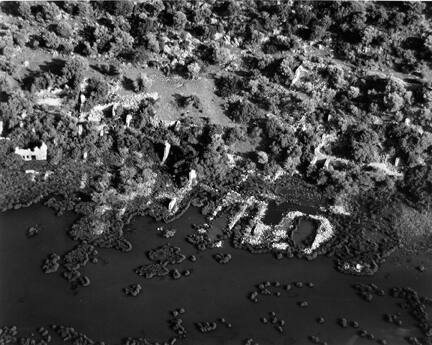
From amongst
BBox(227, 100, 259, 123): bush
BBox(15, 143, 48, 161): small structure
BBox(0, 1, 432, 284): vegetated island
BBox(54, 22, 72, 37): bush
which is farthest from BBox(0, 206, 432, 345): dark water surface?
BBox(54, 22, 72, 37): bush

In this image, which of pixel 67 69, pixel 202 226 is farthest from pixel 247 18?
pixel 202 226

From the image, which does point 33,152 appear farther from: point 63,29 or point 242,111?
point 242,111

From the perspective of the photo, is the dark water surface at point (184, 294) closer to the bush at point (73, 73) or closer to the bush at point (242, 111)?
the bush at point (242, 111)

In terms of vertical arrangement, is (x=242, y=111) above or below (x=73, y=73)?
above

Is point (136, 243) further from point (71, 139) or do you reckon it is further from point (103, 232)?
point (71, 139)

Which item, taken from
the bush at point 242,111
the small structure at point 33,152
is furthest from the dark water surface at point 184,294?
the bush at point 242,111

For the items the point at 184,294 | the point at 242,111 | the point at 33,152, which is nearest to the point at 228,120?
the point at 242,111
